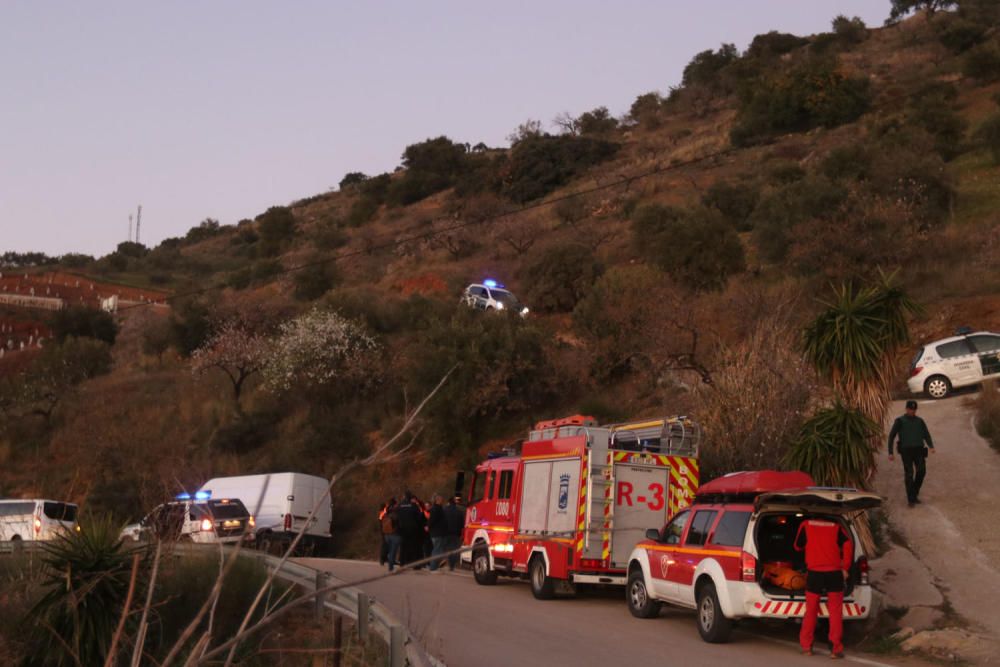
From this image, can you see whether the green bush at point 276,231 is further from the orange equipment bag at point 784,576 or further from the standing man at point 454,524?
the orange equipment bag at point 784,576

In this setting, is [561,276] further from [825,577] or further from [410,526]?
[825,577]

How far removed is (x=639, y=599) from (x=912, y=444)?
6.39 metres

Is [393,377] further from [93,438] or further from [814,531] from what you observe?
[814,531]

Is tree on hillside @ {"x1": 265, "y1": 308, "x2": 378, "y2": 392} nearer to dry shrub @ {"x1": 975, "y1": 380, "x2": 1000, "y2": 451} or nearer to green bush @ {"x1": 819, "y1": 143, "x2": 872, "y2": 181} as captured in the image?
green bush @ {"x1": 819, "y1": 143, "x2": 872, "y2": 181}

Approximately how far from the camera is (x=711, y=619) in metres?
13.5

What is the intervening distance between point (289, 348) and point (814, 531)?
33515 millimetres

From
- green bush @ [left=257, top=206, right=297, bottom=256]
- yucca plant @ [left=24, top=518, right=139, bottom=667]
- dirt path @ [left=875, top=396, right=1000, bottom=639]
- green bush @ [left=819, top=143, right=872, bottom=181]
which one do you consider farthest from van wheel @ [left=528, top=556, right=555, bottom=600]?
green bush @ [left=257, top=206, right=297, bottom=256]

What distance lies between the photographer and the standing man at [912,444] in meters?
19.0

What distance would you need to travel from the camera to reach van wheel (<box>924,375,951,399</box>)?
2845cm

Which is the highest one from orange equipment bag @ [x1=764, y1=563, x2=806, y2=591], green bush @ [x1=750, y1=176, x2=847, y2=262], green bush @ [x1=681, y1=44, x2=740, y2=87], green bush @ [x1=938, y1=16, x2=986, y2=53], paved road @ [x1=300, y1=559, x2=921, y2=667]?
green bush @ [x1=681, y1=44, x2=740, y2=87]

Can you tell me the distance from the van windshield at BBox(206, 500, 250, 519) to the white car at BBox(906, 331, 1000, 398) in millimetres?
18099

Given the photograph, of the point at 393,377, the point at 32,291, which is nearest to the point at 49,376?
the point at 393,377

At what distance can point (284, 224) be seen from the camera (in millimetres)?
92750

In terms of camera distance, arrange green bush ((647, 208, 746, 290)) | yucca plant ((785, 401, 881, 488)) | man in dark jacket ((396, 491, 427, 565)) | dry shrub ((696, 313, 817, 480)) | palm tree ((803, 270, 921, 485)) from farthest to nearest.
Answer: green bush ((647, 208, 746, 290)) < man in dark jacket ((396, 491, 427, 565)) < dry shrub ((696, 313, 817, 480)) < palm tree ((803, 270, 921, 485)) < yucca plant ((785, 401, 881, 488))
